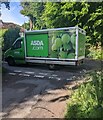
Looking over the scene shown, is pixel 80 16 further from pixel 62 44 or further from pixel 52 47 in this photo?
pixel 62 44

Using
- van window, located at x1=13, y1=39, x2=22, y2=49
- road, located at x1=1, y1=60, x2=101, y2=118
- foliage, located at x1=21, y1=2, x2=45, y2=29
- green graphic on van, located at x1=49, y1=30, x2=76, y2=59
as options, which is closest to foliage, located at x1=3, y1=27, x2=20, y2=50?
van window, located at x1=13, y1=39, x2=22, y2=49

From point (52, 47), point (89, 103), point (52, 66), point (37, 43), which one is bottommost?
point (89, 103)

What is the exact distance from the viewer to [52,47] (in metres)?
17.7

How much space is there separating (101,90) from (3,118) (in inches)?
116

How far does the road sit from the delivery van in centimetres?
83

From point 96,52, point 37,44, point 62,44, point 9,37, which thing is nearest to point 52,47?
point 62,44

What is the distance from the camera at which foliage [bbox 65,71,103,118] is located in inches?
267

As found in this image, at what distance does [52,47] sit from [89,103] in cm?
1058

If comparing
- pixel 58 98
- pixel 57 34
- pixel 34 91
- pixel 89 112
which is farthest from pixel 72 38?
pixel 89 112

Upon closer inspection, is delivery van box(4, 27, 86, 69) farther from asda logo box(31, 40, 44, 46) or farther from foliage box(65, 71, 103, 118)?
foliage box(65, 71, 103, 118)

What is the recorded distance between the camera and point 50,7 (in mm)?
28156

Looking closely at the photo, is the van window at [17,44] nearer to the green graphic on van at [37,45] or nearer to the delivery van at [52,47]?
the delivery van at [52,47]

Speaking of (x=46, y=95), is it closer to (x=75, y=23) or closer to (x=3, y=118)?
(x=3, y=118)

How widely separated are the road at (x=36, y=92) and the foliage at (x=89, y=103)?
1.80ft
